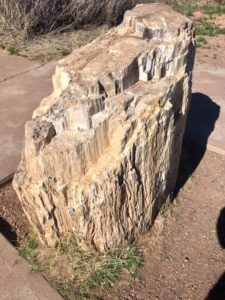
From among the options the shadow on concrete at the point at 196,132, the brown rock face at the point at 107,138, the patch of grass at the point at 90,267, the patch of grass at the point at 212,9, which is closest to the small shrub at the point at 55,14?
the patch of grass at the point at 212,9

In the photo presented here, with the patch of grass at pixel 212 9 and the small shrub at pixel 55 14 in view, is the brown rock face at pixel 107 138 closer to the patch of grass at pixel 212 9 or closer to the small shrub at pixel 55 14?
the small shrub at pixel 55 14

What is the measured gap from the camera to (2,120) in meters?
5.09

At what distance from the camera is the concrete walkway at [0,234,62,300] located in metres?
2.99

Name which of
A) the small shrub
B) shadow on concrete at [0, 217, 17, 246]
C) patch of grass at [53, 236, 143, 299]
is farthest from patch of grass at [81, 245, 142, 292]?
the small shrub

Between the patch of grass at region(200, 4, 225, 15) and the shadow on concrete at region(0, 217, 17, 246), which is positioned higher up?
the shadow on concrete at region(0, 217, 17, 246)

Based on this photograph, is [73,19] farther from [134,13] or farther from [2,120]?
[134,13]

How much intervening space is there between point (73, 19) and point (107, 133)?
6.63 m

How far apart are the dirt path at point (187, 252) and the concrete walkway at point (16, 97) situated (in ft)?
5.47

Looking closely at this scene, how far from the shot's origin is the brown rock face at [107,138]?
2707 mm

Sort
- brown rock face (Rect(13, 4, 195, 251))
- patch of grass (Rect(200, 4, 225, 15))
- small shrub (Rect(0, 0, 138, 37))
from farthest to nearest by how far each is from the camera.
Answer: patch of grass (Rect(200, 4, 225, 15)), small shrub (Rect(0, 0, 138, 37)), brown rock face (Rect(13, 4, 195, 251))

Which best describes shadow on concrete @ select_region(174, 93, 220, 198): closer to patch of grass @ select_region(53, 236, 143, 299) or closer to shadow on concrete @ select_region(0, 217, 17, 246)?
patch of grass @ select_region(53, 236, 143, 299)

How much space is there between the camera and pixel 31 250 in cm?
330

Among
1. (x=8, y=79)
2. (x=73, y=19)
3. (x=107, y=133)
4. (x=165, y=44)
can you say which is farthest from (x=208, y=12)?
(x=107, y=133)

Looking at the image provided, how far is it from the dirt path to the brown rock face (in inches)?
10.4
